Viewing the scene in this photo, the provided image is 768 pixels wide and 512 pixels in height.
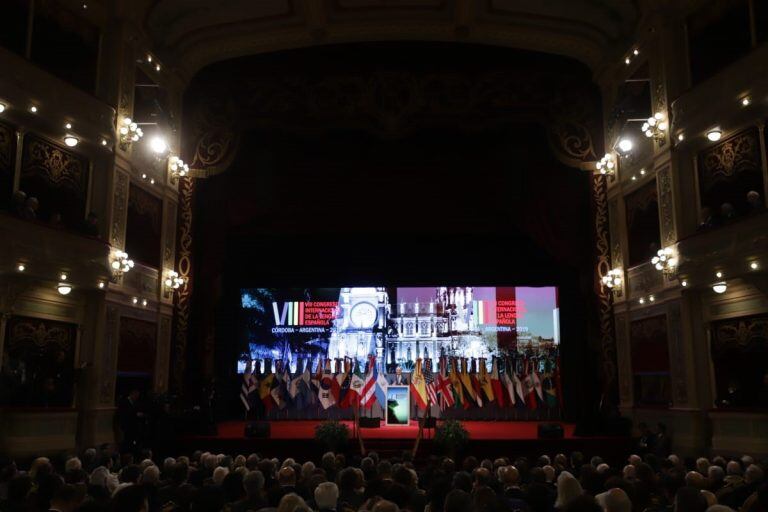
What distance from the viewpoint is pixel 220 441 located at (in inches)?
428

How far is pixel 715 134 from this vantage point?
9.66 m

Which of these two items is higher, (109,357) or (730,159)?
(730,159)

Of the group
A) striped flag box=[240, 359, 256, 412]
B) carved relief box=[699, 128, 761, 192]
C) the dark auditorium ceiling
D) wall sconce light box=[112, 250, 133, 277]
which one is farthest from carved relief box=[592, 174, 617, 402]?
wall sconce light box=[112, 250, 133, 277]

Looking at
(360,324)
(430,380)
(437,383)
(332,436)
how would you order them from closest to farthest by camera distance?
(332,436)
(437,383)
(430,380)
(360,324)

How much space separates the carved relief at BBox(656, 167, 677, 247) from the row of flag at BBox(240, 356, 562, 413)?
218 inches

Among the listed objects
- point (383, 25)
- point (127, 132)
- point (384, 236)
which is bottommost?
point (384, 236)

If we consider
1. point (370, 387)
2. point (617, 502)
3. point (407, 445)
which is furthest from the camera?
point (370, 387)

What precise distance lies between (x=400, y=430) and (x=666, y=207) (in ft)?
19.1

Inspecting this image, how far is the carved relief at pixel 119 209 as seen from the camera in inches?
424

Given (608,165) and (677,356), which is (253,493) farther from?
(608,165)

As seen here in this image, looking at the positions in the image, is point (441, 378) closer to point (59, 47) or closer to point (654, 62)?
point (654, 62)

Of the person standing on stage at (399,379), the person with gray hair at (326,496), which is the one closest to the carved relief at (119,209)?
the person standing on stage at (399,379)

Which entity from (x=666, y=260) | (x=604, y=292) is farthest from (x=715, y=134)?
(x=604, y=292)

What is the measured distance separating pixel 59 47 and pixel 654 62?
9.06m
